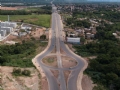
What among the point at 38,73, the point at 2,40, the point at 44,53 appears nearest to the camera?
the point at 38,73

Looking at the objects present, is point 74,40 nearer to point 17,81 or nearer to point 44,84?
point 44,84

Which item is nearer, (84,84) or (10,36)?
(84,84)

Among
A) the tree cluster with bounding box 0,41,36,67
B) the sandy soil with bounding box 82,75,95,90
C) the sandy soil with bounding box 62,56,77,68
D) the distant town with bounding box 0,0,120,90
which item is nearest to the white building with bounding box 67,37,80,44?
the distant town with bounding box 0,0,120,90

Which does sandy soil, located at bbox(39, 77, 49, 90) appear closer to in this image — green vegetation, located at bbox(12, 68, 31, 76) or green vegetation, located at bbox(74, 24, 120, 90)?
green vegetation, located at bbox(12, 68, 31, 76)

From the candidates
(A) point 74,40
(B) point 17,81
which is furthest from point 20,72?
(A) point 74,40

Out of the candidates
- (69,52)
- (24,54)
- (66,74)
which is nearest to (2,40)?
(24,54)

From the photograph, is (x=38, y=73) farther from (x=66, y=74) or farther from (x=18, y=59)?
(x=18, y=59)
